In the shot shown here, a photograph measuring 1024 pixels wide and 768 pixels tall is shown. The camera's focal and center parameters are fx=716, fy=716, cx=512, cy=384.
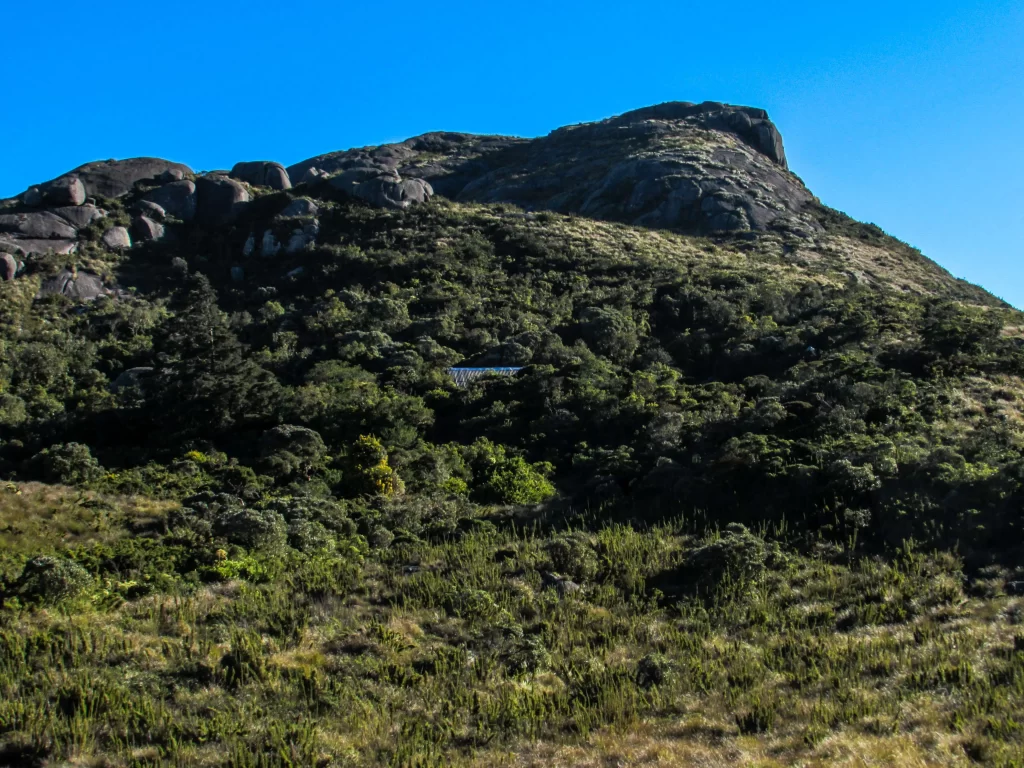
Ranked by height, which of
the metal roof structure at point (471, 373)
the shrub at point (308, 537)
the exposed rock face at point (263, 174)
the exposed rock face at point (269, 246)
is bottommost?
the shrub at point (308, 537)

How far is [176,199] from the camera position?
54.2m

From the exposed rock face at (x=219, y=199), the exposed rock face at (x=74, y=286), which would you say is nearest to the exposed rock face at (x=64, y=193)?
the exposed rock face at (x=219, y=199)

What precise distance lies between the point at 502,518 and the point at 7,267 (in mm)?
39667

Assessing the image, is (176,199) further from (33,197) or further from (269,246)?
(269,246)

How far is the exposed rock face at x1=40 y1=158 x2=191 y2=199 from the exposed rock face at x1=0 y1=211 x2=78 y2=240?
4.44 m

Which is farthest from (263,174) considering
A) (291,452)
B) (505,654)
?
(505,654)

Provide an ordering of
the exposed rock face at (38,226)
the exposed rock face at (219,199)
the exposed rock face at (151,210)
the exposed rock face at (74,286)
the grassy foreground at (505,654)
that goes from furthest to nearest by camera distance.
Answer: the exposed rock face at (219,199), the exposed rock face at (151,210), the exposed rock face at (38,226), the exposed rock face at (74,286), the grassy foreground at (505,654)

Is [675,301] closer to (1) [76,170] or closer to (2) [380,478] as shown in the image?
(2) [380,478]

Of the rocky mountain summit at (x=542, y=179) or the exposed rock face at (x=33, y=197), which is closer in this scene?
the exposed rock face at (x=33, y=197)

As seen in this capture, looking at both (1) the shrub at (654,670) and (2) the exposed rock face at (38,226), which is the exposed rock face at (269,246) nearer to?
(2) the exposed rock face at (38,226)

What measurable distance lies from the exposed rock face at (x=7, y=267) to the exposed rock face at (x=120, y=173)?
35.9 feet

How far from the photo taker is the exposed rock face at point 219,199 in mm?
53938

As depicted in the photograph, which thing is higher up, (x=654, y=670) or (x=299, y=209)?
(x=299, y=209)

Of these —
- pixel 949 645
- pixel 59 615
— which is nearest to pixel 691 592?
pixel 949 645
